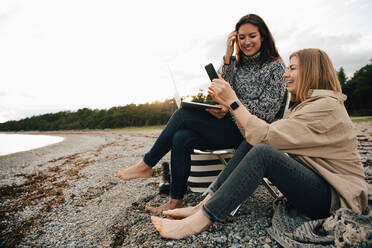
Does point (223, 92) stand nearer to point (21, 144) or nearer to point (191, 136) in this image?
point (191, 136)

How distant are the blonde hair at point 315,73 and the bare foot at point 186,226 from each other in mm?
1334

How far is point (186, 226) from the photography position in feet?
5.85

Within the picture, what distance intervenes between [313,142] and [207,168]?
1484 mm

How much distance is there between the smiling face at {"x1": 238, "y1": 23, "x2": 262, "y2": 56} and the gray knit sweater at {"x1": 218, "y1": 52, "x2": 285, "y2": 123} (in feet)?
0.25

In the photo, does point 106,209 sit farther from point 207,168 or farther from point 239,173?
point 239,173

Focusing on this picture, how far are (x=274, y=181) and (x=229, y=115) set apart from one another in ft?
3.31

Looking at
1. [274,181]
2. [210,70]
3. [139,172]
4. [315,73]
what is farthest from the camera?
[139,172]

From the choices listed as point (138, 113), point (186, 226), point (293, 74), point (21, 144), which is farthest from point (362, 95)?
point (138, 113)

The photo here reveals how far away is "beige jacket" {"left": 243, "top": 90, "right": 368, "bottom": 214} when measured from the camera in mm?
1523

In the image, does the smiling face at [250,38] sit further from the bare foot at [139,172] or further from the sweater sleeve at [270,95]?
the bare foot at [139,172]

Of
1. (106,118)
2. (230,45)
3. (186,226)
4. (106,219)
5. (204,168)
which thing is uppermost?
(106,118)

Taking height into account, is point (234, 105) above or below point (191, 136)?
above

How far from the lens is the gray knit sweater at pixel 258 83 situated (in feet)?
7.69

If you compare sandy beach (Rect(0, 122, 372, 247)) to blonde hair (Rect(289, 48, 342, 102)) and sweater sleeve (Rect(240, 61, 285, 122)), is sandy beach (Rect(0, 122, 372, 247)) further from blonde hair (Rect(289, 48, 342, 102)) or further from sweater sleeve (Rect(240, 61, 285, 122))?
blonde hair (Rect(289, 48, 342, 102))
